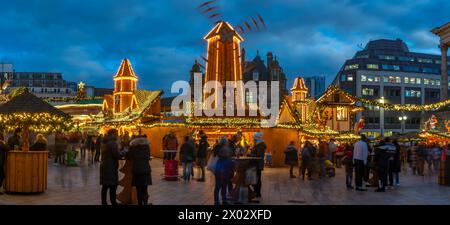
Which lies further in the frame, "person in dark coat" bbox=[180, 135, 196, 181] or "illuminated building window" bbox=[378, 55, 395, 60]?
"illuminated building window" bbox=[378, 55, 395, 60]

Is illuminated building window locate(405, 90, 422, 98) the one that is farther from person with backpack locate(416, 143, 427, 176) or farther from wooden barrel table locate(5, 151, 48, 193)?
wooden barrel table locate(5, 151, 48, 193)

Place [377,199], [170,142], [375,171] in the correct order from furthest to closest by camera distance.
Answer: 1. [170,142]
2. [375,171]
3. [377,199]

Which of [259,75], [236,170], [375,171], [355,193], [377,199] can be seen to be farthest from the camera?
[259,75]

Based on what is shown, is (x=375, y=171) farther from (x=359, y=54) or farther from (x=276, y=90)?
(x=359, y=54)

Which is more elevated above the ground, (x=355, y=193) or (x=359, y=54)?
(x=359, y=54)

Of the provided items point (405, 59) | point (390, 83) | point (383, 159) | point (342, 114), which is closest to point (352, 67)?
point (390, 83)

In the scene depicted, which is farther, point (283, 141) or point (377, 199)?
point (283, 141)

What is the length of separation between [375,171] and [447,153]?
2.78 m

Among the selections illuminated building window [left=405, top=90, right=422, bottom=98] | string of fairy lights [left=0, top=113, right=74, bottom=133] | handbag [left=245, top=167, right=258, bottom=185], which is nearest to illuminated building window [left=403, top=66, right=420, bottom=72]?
illuminated building window [left=405, top=90, right=422, bottom=98]

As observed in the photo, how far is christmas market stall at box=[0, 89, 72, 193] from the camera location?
1270 cm

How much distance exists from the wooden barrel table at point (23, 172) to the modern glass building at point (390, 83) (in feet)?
239

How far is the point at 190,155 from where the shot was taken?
17.1 m

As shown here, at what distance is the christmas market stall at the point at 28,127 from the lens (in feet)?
41.7
